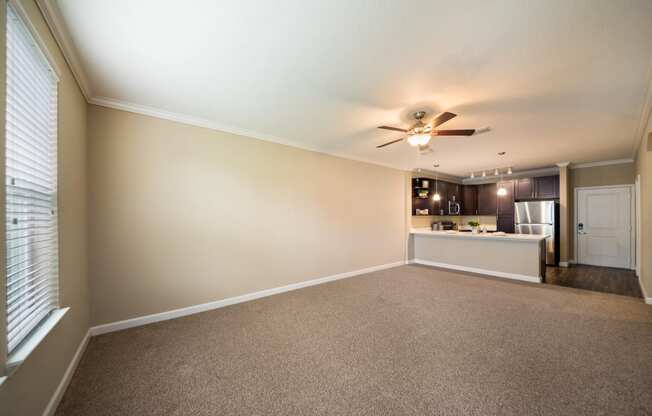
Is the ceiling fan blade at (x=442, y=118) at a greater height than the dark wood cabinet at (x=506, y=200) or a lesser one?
greater

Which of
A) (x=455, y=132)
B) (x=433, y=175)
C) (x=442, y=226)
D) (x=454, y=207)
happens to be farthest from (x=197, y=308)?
(x=454, y=207)

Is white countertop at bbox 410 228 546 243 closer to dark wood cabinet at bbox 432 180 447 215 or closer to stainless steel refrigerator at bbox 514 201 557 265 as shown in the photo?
dark wood cabinet at bbox 432 180 447 215

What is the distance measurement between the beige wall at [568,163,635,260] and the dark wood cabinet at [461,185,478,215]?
2133 millimetres

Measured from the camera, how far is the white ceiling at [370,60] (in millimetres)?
1582

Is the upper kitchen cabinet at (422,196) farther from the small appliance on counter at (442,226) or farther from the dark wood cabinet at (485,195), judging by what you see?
the small appliance on counter at (442,226)

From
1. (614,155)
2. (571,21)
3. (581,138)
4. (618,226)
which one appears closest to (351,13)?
(571,21)

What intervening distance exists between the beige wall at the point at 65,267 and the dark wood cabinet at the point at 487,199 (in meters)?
8.89

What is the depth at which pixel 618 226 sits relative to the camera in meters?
5.62

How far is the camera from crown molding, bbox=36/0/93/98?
153cm

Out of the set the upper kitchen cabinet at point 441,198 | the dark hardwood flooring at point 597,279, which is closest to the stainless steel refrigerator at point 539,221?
the dark hardwood flooring at point 597,279

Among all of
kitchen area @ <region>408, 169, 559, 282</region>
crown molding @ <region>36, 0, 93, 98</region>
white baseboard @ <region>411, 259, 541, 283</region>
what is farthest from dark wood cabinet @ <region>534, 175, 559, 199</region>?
crown molding @ <region>36, 0, 93, 98</region>

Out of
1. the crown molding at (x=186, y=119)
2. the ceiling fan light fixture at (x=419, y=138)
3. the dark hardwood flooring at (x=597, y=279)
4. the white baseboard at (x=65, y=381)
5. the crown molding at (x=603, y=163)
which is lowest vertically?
the dark hardwood flooring at (x=597, y=279)

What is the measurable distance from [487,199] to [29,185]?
29.6ft

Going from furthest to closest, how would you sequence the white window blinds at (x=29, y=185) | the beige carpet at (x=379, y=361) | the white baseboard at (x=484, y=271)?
the white baseboard at (x=484, y=271), the beige carpet at (x=379, y=361), the white window blinds at (x=29, y=185)
